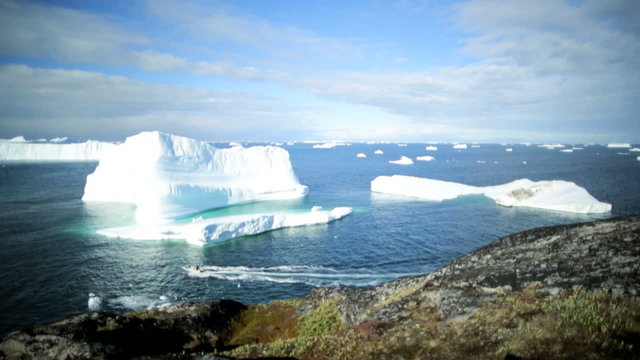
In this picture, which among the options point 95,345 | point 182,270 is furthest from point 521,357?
point 182,270

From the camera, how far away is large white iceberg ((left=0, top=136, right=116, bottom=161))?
141 m

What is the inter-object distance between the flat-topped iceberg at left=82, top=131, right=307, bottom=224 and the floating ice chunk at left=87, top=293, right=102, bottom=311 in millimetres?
19247

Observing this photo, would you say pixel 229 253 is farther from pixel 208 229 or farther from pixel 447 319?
pixel 447 319

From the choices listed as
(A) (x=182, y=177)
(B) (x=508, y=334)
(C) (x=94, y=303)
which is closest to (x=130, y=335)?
(B) (x=508, y=334)

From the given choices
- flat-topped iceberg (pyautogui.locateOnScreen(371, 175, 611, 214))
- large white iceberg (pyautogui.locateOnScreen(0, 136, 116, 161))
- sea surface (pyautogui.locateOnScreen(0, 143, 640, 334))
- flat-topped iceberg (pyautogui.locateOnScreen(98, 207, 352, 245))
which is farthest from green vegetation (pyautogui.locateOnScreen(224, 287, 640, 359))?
large white iceberg (pyautogui.locateOnScreen(0, 136, 116, 161))

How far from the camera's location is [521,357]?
6.59m

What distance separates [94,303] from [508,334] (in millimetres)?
26227

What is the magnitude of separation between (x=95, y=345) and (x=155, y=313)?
20.9 feet

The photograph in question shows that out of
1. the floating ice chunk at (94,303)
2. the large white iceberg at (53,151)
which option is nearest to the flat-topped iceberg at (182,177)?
the floating ice chunk at (94,303)

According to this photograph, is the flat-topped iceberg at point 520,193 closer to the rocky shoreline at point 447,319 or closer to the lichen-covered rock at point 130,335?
the rocky shoreline at point 447,319

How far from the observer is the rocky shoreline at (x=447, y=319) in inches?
289

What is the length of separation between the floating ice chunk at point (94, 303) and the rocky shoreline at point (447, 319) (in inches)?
435

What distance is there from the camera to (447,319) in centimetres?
992

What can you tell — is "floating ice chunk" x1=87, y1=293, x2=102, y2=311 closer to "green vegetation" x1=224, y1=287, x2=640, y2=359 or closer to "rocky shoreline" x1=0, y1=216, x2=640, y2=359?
"rocky shoreline" x1=0, y1=216, x2=640, y2=359
